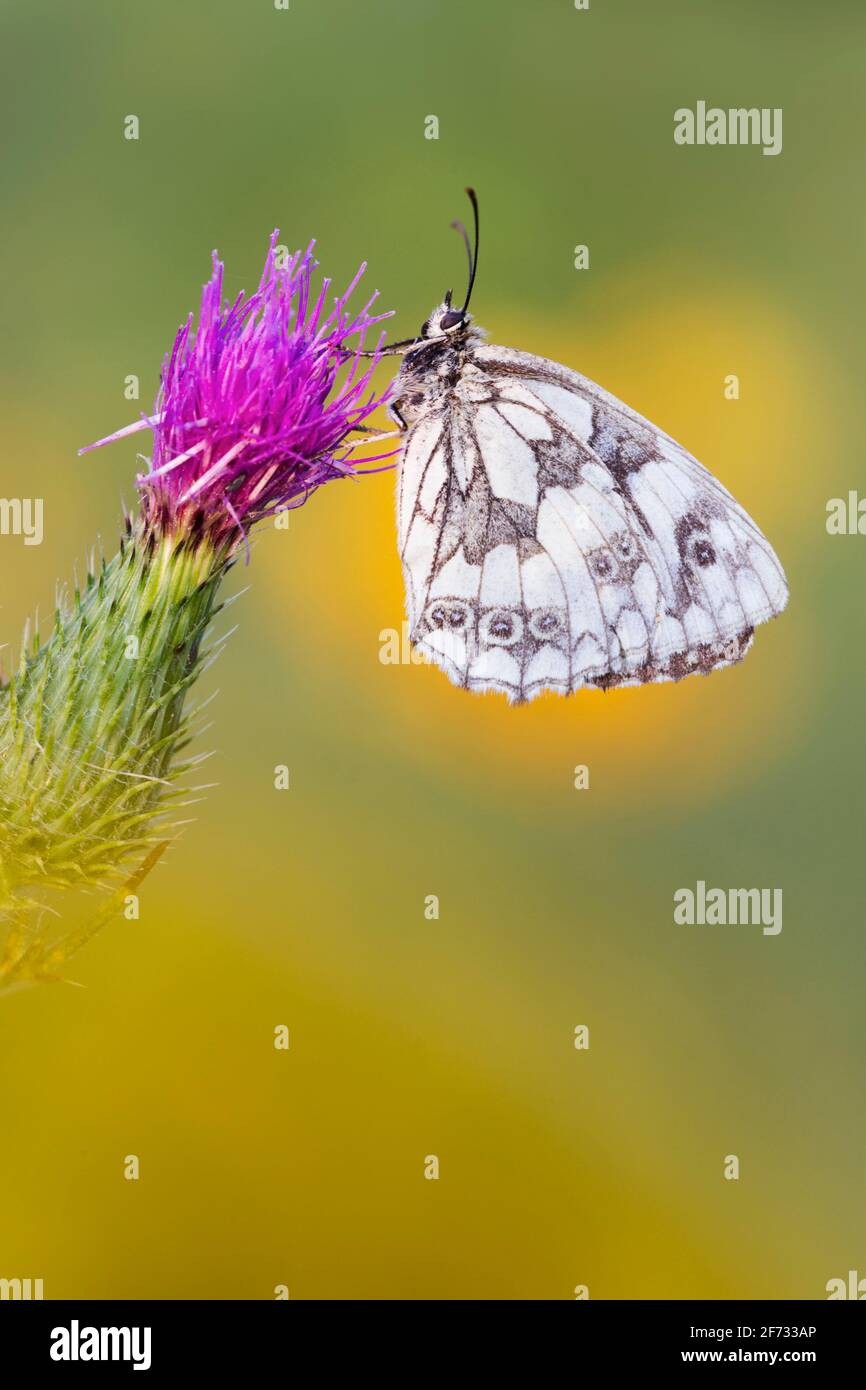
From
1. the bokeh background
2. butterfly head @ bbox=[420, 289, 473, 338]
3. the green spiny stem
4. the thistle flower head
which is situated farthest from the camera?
the bokeh background

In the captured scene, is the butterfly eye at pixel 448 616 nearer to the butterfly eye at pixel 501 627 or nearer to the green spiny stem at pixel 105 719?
the butterfly eye at pixel 501 627

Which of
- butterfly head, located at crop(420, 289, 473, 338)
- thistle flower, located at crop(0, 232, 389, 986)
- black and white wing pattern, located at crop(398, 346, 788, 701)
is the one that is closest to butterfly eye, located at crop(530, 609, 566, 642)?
black and white wing pattern, located at crop(398, 346, 788, 701)

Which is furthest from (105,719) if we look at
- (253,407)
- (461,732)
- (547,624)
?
(461,732)

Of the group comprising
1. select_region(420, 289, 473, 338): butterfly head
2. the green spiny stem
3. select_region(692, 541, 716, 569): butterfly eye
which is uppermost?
select_region(420, 289, 473, 338): butterfly head

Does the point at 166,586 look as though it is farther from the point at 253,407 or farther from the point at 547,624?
the point at 547,624

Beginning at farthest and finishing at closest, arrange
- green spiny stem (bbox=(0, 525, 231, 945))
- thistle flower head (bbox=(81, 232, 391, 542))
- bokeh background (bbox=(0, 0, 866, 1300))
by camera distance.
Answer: bokeh background (bbox=(0, 0, 866, 1300))
thistle flower head (bbox=(81, 232, 391, 542))
green spiny stem (bbox=(0, 525, 231, 945))

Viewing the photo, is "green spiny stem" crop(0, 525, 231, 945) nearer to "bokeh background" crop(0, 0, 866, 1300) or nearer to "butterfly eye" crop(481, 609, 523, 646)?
"butterfly eye" crop(481, 609, 523, 646)

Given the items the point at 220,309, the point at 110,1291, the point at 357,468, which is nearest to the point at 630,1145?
the point at 110,1291
